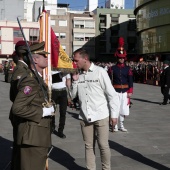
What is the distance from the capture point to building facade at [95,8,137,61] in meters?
76.9

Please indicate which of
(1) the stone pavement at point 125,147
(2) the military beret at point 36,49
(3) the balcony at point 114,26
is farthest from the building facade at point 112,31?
(2) the military beret at point 36,49

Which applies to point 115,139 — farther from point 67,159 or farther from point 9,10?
point 9,10

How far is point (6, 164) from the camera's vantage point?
6270mm

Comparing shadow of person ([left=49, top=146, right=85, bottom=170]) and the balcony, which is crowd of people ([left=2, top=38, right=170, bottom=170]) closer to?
shadow of person ([left=49, top=146, right=85, bottom=170])

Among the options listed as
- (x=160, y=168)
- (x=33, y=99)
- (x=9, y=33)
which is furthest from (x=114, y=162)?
(x=9, y=33)

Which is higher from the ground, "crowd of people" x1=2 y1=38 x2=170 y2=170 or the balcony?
the balcony

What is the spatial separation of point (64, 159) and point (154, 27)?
44593 mm

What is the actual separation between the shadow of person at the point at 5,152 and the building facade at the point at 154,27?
132 ft

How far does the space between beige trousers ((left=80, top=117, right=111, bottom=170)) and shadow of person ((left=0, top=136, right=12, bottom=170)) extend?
58.0 inches

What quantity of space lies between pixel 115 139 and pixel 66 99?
1.34 meters

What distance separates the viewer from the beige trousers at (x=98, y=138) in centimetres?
525

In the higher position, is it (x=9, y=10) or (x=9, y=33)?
(x=9, y=10)

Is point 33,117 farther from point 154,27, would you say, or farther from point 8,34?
point 8,34

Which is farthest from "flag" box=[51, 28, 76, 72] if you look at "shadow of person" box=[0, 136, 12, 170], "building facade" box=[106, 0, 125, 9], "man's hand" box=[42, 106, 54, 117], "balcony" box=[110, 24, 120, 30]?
"building facade" box=[106, 0, 125, 9]
